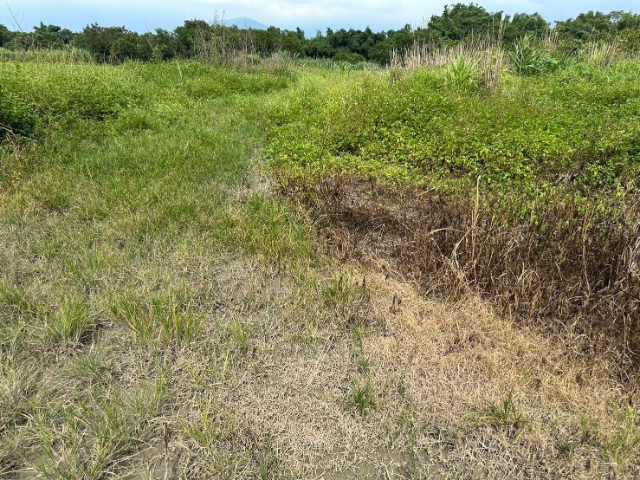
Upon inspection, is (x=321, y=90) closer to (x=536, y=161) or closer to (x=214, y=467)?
(x=536, y=161)

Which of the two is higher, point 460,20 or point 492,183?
point 460,20

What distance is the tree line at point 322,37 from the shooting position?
475 inches

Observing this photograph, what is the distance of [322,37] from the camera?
4031cm

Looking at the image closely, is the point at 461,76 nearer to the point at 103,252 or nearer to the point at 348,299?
the point at 348,299

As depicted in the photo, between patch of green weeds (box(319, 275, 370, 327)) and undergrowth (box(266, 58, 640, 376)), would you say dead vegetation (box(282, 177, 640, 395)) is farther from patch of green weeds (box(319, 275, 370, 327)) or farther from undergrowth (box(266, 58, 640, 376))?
patch of green weeds (box(319, 275, 370, 327))

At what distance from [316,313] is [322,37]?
1711 inches

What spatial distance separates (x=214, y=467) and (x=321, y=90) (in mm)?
8657

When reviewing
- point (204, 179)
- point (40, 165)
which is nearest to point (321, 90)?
point (204, 179)

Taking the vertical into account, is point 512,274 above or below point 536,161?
below

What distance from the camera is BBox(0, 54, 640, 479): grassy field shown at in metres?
1.72

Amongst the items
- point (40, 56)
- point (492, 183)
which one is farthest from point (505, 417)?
point (40, 56)

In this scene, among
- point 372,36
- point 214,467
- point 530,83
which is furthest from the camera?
point 372,36

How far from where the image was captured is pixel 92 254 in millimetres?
2965

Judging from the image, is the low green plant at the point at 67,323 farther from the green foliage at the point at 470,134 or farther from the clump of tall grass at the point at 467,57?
the clump of tall grass at the point at 467,57
